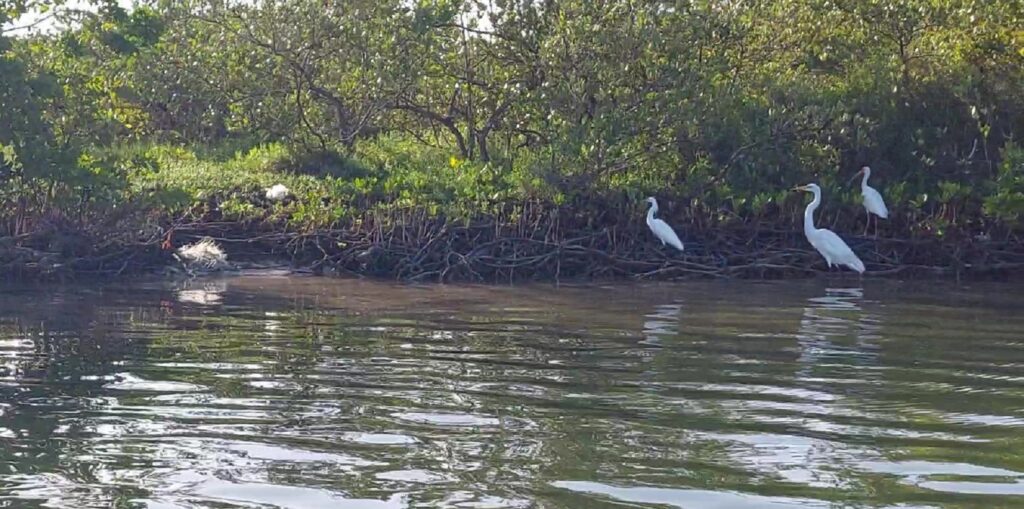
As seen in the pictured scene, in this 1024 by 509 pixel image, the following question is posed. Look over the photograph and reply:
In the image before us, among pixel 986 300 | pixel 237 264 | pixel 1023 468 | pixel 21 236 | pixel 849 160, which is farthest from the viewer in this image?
pixel 849 160

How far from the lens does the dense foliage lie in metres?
15.9

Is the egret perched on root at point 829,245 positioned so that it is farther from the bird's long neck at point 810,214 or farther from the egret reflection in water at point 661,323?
the egret reflection in water at point 661,323

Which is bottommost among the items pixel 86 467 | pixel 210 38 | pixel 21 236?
pixel 86 467

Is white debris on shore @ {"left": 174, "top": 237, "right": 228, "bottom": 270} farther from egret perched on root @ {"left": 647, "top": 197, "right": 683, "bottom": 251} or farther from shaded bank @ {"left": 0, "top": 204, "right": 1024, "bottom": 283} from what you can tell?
egret perched on root @ {"left": 647, "top": 197, "right": 683, "bottom": 251}

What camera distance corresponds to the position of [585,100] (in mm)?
16922

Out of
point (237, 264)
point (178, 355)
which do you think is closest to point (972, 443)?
point (178, 355)

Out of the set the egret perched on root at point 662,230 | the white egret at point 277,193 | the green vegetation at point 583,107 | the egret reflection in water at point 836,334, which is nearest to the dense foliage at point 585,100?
the green vegetation at point 583,107

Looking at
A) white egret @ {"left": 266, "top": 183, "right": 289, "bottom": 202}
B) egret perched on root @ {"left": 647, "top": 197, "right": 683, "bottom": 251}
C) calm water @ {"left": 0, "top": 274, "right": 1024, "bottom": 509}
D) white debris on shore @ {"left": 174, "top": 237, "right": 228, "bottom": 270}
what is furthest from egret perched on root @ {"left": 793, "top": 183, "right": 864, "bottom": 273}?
white debris on shore @ {"left": 174, "top": 237, "right": 228, "bottom": 270}

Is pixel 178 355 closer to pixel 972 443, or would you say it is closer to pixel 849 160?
pixel 972 443

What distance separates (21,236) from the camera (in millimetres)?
15180

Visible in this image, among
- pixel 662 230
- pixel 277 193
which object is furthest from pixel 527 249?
pixel 277 193

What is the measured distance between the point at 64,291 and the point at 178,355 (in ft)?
17.2

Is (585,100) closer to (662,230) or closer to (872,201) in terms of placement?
(662,230)

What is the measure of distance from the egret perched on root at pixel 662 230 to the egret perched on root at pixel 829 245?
144 cm
